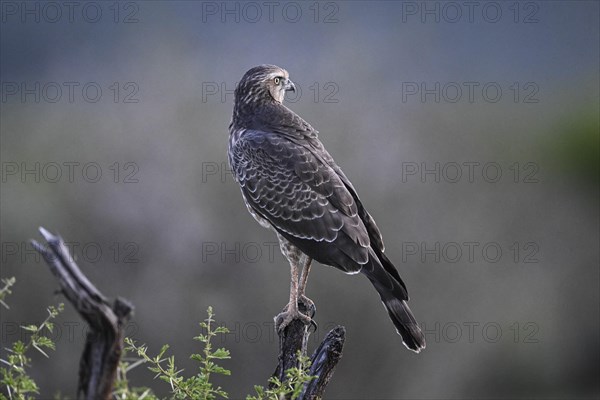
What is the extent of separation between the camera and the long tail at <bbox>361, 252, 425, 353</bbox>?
15.4 ft

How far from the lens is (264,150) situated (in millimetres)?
5492

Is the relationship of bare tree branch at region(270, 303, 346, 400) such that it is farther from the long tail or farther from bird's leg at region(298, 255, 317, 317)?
bird's leg at region(298, 255, 317, 317)

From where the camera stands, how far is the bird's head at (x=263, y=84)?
232 inches

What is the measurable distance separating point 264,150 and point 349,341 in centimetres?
516

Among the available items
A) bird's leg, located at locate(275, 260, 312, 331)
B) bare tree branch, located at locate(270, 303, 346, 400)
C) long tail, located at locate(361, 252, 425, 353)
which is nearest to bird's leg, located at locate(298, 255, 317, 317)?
bird's leg, located at locate(275, 260, 312, 331)

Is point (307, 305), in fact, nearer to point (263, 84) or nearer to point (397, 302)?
point (397, 302)

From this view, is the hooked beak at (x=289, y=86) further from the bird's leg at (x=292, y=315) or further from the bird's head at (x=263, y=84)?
the bird's leg at (x=292, y=315)

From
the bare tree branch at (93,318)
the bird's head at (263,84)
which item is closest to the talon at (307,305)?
the bird's head at (263,84)

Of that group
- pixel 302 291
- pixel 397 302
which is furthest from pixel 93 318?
pixel 302 291

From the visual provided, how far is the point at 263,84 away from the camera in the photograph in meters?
5.89

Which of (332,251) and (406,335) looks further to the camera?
(332,251)

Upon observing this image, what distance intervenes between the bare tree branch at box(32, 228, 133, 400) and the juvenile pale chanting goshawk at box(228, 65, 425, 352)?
251 cm

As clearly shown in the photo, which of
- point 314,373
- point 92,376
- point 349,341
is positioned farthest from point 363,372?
point 92,376

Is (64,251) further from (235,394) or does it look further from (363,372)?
(363,372)
